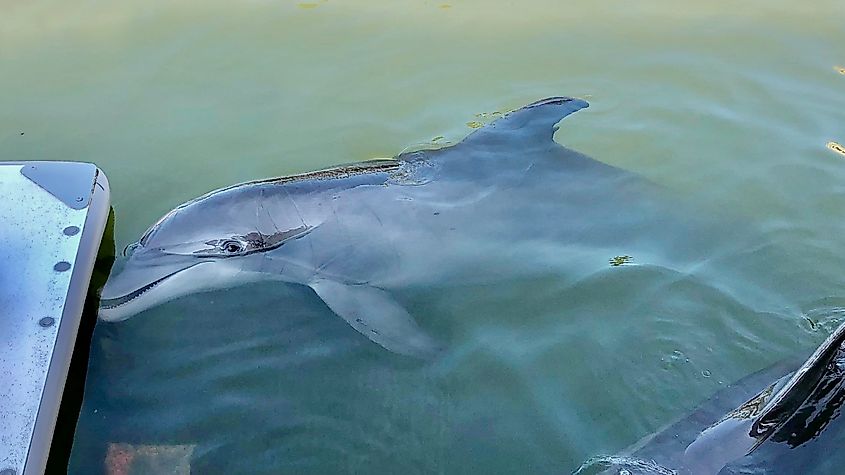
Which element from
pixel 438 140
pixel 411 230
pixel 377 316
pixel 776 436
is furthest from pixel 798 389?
pixel 438 140

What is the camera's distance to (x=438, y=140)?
6188 mm

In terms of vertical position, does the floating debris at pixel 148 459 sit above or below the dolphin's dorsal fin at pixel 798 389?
below

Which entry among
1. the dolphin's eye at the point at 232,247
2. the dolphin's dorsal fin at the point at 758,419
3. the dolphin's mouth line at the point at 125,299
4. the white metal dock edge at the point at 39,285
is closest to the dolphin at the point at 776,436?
the dolphin's dorsal fin at the point at 758,419

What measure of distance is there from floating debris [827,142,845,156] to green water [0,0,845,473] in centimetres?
6

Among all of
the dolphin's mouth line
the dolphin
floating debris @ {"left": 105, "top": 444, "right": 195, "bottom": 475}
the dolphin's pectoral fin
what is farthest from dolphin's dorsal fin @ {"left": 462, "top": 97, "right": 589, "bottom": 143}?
floating debris @ {"left": 105, "top": 444, "right": 195, "bottom": 475}

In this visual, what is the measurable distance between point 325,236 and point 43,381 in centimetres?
173

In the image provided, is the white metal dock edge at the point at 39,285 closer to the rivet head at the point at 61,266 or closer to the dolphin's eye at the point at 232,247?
the rivet head at the point at 61,266

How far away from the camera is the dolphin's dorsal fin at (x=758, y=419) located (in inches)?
119

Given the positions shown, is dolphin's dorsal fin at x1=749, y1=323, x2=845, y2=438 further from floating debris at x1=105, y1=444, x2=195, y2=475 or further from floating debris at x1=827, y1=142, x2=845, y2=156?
floating debris at x1=827, y1=142, x2=845, y2=156

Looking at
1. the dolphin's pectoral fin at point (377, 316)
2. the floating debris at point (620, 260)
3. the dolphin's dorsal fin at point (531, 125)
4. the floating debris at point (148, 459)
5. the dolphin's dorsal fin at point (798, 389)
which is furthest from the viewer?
the dolphin's dorsal fin at point (531, 125)

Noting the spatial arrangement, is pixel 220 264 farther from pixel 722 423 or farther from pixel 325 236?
pixel 722 423

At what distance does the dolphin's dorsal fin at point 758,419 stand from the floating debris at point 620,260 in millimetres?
1473

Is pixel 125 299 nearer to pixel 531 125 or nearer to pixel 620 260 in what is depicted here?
pixel 531 125

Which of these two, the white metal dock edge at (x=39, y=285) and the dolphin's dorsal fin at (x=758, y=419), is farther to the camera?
the white metal dock edge at (x=39, y=285)
